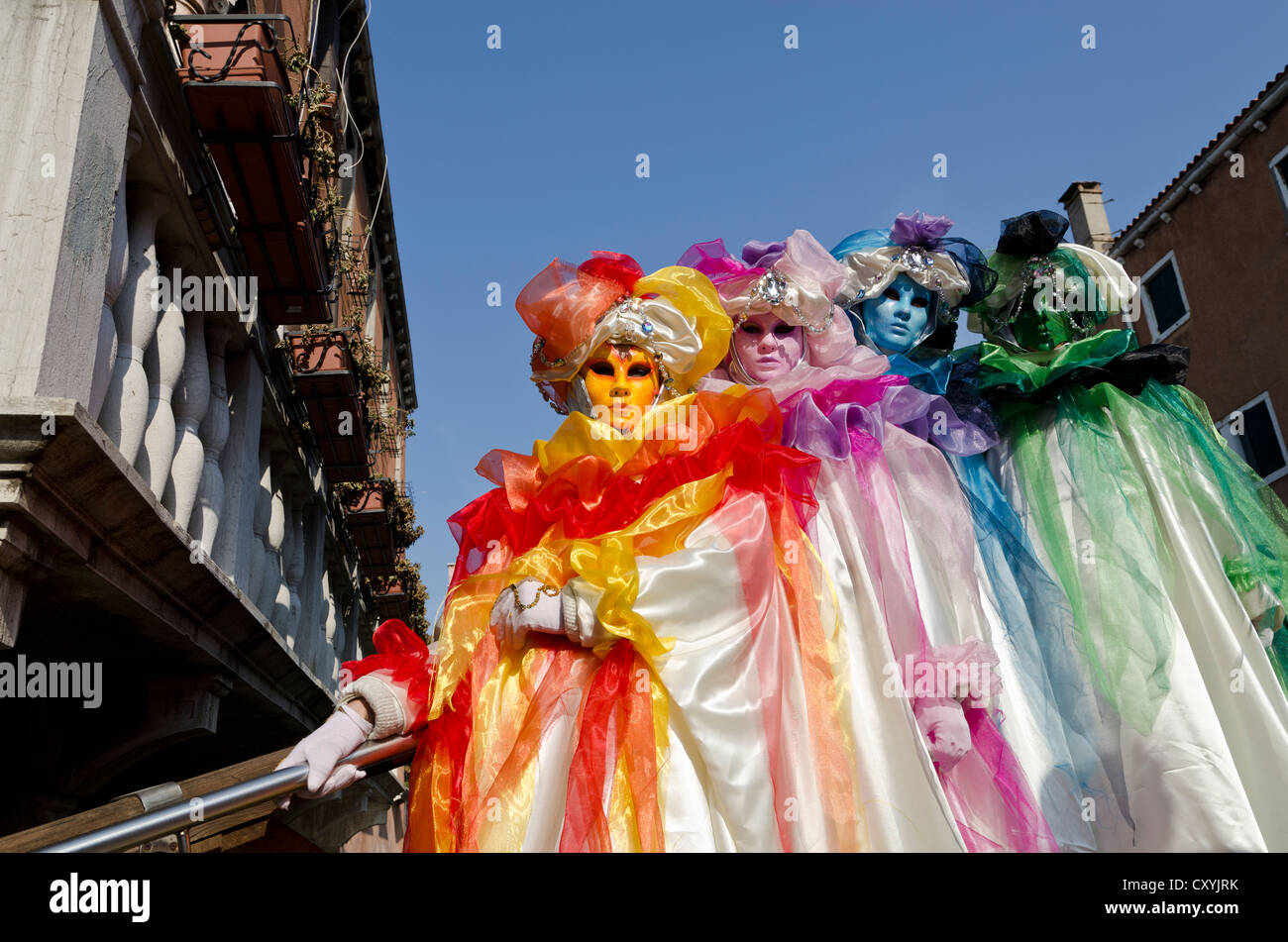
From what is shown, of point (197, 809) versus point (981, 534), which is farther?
point (981, 534)

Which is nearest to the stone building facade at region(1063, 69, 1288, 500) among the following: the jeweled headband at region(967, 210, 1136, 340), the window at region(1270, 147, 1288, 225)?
the window at region(1270, 147, 1288, 225)

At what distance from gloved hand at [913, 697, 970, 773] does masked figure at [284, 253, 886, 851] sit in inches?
A: 9.7

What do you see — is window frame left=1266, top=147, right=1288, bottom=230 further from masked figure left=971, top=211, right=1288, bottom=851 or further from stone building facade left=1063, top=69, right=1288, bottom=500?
masked figure left=971, top=211, right=1288, bottom=851

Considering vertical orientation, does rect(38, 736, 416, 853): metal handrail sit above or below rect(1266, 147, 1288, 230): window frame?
below

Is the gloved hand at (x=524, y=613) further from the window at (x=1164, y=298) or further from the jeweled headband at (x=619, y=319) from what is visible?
the window at (x=1164, y=298)

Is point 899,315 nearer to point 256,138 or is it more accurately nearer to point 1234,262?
point 256,138

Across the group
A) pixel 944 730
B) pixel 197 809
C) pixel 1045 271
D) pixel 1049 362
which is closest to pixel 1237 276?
pixel 1045 271

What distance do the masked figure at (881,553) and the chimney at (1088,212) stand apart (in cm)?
1103

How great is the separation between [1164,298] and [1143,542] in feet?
41.7

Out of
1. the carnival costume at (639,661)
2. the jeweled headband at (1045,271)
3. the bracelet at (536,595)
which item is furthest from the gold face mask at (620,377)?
the jeweled headband at (1045,271)

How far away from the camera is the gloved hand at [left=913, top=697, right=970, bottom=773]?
105 inches

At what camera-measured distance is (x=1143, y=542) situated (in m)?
3.24

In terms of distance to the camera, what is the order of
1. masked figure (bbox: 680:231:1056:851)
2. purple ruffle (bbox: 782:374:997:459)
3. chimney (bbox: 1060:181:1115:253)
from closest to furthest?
1. masked figure (bbox: 680:231:1056:851)
2. purple ruffle (bbox: 782:374:997:459)
3. chimney (bbox: 1060:181:1115:253)
